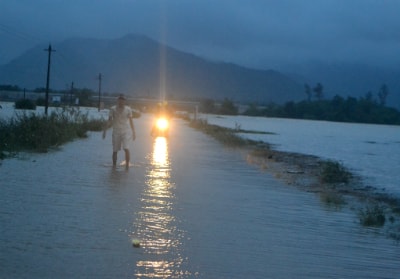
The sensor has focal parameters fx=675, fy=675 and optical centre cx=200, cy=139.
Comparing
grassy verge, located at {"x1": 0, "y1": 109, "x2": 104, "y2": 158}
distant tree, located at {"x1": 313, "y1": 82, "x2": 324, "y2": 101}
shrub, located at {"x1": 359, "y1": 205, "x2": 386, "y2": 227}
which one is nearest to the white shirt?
grassy verge, located at {"x1": 0, "y1": 109, "x2": 104, "y2": 158}

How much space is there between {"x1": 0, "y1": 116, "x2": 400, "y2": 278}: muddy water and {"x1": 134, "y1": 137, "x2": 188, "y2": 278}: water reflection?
0.01 metres

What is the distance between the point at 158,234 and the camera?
9.21 metres

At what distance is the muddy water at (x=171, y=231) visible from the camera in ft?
24.6

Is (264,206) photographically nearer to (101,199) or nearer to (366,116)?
(101,199)

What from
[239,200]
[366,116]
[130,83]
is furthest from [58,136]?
[130,83]

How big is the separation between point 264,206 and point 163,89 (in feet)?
589

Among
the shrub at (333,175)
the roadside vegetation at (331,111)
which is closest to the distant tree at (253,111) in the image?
the roadside vegetation at (331,111)

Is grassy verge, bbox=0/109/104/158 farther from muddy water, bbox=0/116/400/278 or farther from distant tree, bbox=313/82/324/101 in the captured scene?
distant tree, bbox=313/82/324/101

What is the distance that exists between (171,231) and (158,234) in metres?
0.33

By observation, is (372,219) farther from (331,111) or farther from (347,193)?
(331,111)

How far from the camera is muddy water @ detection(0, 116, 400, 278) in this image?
24.6 ft

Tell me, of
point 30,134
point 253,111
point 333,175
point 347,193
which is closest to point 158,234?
point 347,193

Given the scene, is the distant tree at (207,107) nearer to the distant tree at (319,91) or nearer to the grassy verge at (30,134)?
the distant tree at (319,91)

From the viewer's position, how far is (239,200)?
527 inches
